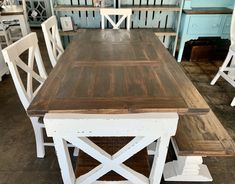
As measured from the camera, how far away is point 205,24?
3029mm

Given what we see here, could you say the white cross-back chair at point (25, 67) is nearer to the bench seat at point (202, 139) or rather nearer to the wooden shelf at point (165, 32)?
the bench seat at point (202, 139)

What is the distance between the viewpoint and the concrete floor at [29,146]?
1.49 m

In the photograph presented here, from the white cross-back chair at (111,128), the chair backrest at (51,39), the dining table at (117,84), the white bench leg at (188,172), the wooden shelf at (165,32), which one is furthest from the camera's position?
the wooden shelf at (165,32)

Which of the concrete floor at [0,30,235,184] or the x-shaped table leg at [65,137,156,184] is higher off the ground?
the x-shaped table leg at [65,137,156,184]

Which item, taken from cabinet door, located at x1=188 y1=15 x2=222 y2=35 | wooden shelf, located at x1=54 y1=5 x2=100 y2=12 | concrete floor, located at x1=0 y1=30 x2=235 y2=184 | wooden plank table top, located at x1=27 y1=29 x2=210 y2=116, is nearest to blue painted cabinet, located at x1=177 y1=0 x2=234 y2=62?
cabinet door, located at x1=188 y1=15 x2=222 y2=35

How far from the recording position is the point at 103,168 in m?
0.92

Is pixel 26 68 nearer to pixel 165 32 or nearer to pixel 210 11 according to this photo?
pixel 165 32

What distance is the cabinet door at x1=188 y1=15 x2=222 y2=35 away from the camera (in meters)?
2.98

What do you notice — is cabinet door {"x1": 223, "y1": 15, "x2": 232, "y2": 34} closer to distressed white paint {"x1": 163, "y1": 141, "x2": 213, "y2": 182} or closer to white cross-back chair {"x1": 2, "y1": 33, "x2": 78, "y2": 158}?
distressed white paint {"x1": 163, "y1": 141, "x2": 213, "y2": 182}

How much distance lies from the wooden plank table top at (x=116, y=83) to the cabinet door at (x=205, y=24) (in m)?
1.53

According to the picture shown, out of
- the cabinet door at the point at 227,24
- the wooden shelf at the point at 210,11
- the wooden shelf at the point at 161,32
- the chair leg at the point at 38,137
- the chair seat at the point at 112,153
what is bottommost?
the chair leg at the point at 38,137

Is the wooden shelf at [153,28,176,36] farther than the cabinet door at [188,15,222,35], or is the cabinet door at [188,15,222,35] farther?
the wooden shelf at [153,28,176,36]

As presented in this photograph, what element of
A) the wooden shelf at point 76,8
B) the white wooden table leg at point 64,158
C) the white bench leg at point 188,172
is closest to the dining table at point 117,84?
the white wooden table leg at point 64,158

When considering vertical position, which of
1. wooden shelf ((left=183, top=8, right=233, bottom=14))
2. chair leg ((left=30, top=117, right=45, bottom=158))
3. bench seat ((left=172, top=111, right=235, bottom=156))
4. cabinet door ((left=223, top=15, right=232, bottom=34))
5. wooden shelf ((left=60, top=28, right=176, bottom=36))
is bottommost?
chair leg ((left=30, top=117, right=45, bottom=158))
